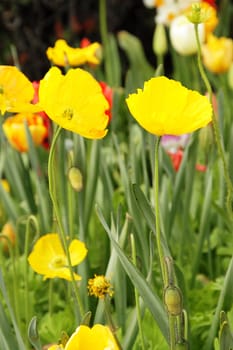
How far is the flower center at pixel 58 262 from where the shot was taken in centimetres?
116

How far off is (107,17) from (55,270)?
2.70 m

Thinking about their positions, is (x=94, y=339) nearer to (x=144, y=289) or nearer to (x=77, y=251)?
(x=144, y=289)

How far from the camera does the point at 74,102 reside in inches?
38.5

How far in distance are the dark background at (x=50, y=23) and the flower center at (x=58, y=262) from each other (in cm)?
237

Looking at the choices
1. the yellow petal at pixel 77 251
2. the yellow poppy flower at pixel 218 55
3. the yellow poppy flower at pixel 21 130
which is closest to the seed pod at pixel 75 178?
the yellow petal at pixel 77 251

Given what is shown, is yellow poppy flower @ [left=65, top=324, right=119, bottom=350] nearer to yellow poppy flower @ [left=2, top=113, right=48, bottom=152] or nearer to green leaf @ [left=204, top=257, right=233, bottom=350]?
green leaf @ [left=204, top=257, right=233, bottom=350]

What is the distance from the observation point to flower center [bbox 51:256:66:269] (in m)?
1.16

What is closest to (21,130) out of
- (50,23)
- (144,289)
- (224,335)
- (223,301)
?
(223,301)

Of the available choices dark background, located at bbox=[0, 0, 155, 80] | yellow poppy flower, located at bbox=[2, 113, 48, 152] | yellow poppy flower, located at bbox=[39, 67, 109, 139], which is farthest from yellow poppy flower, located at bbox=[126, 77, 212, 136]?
dark background, located at bbox=[0, 0, 155, 80]

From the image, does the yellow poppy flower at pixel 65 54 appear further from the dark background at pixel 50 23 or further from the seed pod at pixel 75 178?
the dark background at pixel 50 23

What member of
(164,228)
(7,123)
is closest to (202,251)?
(164,228)

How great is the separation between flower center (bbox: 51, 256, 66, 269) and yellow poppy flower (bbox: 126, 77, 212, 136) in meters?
0.35

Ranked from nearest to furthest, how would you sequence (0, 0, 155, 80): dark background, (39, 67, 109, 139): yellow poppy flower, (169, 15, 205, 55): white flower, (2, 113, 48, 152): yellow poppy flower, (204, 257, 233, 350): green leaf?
(39, 67, 109, 139): yellow poppy flower → (204, 257, 233, 350): green leaf → (2, 113, 48, 152): yellow poppy flower → (169, 15, 205, 55): white flower → (0, 0, 155, 80): dark background

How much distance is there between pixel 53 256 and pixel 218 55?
1195mm
